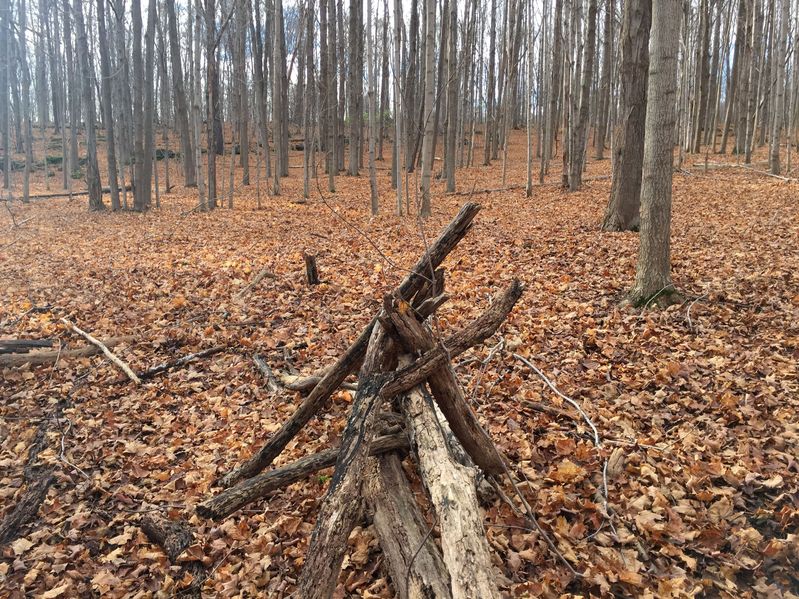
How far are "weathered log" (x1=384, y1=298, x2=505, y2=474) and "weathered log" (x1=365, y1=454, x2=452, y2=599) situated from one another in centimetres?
49

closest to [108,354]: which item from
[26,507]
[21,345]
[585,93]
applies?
[21,345]

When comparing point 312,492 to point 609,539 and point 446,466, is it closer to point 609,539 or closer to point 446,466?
point 446,466

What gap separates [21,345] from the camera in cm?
638

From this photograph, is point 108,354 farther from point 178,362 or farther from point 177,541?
point 177,541

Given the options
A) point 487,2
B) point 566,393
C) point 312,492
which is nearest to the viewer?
point 312,492

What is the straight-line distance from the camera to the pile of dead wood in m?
2.43

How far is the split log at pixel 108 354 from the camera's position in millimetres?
5971

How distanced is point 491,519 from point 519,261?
19.8ft

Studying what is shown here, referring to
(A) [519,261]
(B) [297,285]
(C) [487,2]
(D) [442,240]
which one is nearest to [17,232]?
(B) [297,285]

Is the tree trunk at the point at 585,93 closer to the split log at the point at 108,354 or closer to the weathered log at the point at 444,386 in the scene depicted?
the split log at the point at 108,354

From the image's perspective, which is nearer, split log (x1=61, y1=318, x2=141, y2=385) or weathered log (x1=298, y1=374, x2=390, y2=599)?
weathered log (x1=298, y1=374, x2=390, y2=599)

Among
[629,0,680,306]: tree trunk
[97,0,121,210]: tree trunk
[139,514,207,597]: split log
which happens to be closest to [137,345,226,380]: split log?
[139,514,207,597]: split log

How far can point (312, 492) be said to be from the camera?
13.2 feet

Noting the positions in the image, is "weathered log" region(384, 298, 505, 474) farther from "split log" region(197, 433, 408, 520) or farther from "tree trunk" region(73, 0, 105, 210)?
"tree trunk" region(73, 0, 105, 210)
